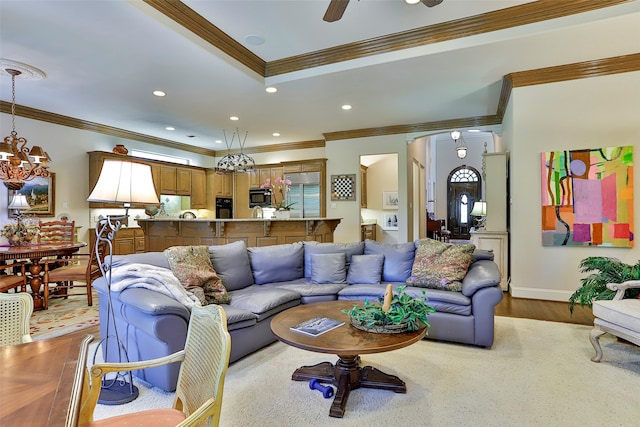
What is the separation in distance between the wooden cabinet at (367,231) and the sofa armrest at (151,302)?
5.78 meters

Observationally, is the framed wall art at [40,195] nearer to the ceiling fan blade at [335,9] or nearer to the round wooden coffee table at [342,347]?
the round wooden coffee table at [342,347]

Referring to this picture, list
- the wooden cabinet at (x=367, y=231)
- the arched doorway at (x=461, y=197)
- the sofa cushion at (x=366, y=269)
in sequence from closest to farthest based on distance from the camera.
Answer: the sofa cushion at (x=366, y=269)
the wooden cabinet at (x=367, y=231)
the arched doorway at (x=461, y=197)

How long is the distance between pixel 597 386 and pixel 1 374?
314 centimetres

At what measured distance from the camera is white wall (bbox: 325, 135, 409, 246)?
23.5 ft

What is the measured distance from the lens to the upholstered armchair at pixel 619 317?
2.39 metres

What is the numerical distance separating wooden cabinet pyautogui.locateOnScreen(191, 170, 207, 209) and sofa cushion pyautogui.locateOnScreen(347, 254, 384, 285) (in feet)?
19.6

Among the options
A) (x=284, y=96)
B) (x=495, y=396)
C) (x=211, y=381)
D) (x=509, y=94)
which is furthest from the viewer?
(x=284, y=96)

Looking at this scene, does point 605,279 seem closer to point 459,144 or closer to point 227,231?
point 227,231

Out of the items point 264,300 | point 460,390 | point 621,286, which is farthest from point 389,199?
point 460,390

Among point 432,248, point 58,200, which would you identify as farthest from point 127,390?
point 58,200

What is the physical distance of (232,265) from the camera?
137 inches

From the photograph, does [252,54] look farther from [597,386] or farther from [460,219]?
[460,219]

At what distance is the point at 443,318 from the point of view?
120 inches

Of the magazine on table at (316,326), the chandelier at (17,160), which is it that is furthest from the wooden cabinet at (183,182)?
the magazine on table at (316,326)
